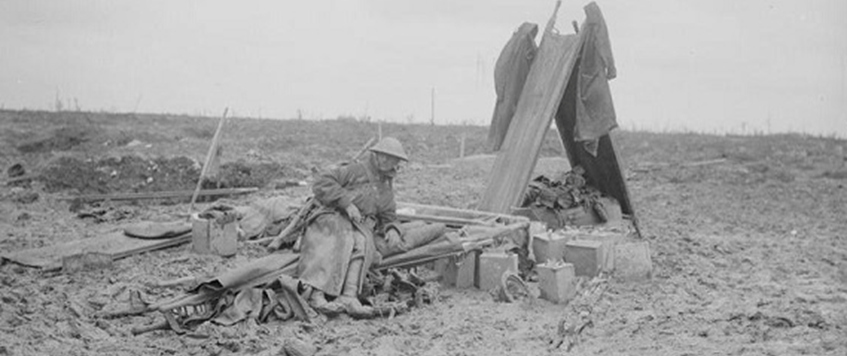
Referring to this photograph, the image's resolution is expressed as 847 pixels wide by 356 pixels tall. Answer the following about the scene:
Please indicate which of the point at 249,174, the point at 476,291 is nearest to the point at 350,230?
the point at 476,291

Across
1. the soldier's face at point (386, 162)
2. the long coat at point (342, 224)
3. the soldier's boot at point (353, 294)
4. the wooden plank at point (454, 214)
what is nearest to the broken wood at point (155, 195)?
the wooden plank at point (454, 214)

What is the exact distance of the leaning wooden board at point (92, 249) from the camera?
7605 millimetres

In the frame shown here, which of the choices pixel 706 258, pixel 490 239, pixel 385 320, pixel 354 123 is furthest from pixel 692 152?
pixel 385 320

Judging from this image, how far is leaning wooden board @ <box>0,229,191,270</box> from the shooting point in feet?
25.0

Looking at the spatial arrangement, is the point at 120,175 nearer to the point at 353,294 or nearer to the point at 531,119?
the point at 531,119

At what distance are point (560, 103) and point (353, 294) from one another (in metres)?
4.03

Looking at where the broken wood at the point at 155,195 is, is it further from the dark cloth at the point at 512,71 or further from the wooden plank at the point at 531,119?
the wooden plank at the point at 531,119

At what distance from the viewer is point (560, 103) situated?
9562 millimetres

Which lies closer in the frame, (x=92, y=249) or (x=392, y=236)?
(x=392, y=236)

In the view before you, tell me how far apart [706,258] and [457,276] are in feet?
9.52

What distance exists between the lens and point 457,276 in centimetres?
743

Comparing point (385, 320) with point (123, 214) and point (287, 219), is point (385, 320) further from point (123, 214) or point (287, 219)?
point (123, 214)

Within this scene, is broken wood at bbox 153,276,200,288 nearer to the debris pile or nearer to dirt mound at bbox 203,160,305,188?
the debris pile

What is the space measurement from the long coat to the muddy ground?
0.51m
